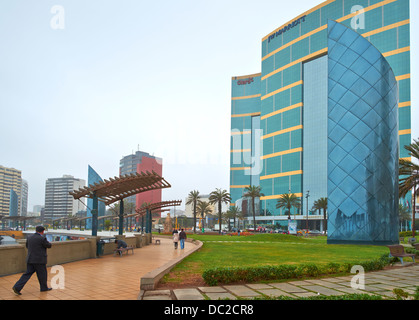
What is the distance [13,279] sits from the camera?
965 cm

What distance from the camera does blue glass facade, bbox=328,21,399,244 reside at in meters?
34.4

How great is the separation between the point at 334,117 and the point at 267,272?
30.4 metres

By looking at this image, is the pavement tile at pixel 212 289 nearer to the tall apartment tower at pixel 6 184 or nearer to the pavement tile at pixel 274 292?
the pavement tile at pixel 274 292

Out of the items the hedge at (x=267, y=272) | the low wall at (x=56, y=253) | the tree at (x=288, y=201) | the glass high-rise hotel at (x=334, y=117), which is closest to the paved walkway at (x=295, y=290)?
the hedge at (x=267, y=272)

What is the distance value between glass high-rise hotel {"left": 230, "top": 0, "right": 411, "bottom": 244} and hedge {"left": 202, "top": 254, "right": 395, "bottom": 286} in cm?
2535

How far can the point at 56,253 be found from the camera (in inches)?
523

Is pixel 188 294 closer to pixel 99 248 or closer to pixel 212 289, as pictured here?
pixel 212 289

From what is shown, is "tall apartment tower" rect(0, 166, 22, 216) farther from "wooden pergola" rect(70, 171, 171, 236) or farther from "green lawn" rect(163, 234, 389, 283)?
"green lawn" rect(163, 234, 389, 283)

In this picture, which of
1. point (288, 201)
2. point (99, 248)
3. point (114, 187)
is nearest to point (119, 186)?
point (114, 187)

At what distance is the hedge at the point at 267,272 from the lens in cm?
876
